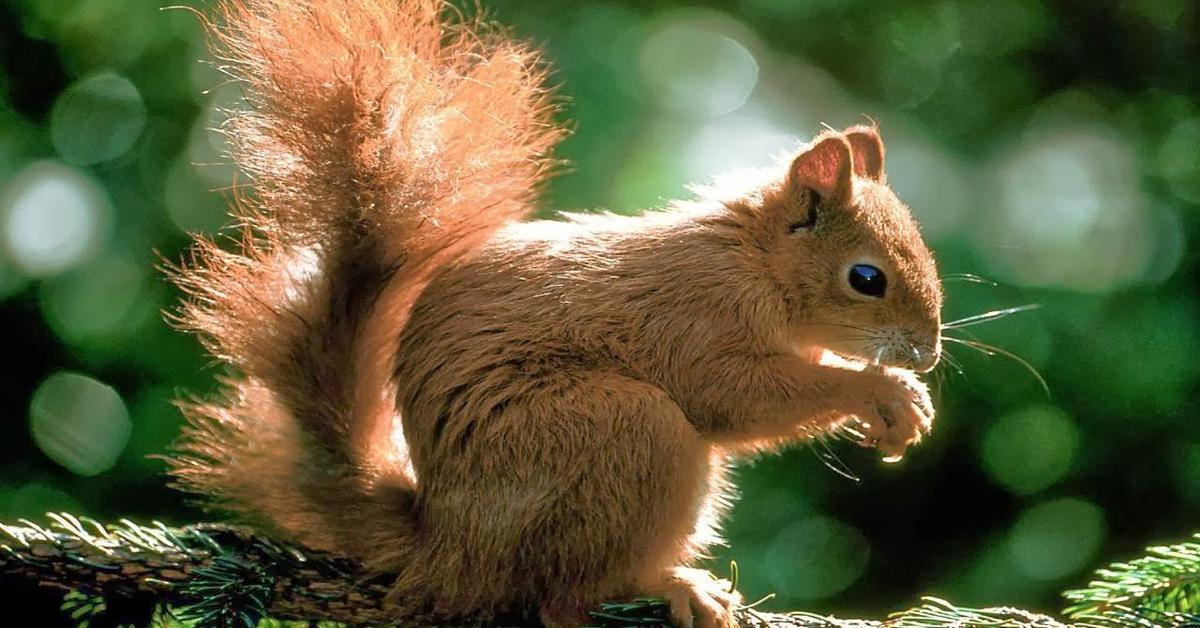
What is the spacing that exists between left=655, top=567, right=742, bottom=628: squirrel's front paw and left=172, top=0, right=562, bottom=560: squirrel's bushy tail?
44 cm

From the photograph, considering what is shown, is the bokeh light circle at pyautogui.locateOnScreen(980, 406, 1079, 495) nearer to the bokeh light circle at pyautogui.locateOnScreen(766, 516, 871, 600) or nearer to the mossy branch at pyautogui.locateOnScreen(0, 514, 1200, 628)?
the bokeh light circle at pyautogui.locateOnScreen(766, 516, 871, 600)

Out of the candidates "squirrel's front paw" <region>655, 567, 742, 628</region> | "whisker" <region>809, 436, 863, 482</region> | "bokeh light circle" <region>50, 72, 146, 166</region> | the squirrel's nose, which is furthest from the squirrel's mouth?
"bokeh light circle" <region>50, 72, 146, 166</region>

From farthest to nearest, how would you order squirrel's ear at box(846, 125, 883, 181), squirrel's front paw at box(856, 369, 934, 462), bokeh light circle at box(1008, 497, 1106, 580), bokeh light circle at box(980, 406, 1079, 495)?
1. bokeh light circle at box(980, 406, 1079, 495)
2. bokeh light circle at box(1008, 497, 1106, 580)
3. squirrel's ear at box(846, 125, 883, 181)
4. squirrel's front paw at box(856, 369, 934, 462)

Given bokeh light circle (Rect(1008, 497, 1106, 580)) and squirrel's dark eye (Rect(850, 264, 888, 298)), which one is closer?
squirrel's dark eye (Rect(850, 264, 888, 298))

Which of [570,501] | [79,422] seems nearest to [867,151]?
[570,501]

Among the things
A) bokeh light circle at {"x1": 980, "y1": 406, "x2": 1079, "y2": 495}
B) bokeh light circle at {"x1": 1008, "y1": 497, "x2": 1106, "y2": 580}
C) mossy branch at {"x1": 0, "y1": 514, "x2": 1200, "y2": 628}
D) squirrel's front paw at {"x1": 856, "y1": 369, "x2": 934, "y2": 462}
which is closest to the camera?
mossy branch at {"x1": 0, "y1": 514, "x2": 1200, "y2": 628}

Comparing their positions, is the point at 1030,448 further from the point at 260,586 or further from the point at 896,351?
the point at 260,586

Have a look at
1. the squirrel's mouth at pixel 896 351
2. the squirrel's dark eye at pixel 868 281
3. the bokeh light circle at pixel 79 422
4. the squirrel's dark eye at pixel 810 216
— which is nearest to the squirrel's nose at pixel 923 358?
the squirrel's mouth at pixel 896 351

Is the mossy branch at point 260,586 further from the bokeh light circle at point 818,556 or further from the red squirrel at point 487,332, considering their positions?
the bokeh light circle at point 818,556

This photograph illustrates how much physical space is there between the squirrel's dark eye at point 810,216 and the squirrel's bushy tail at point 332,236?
54cm

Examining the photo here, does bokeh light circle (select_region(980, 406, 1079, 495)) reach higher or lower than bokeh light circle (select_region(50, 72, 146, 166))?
higher

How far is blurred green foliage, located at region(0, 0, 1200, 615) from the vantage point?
3.18 metres

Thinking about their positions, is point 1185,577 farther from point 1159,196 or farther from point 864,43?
point 864,43

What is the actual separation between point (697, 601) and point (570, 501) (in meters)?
0.25
